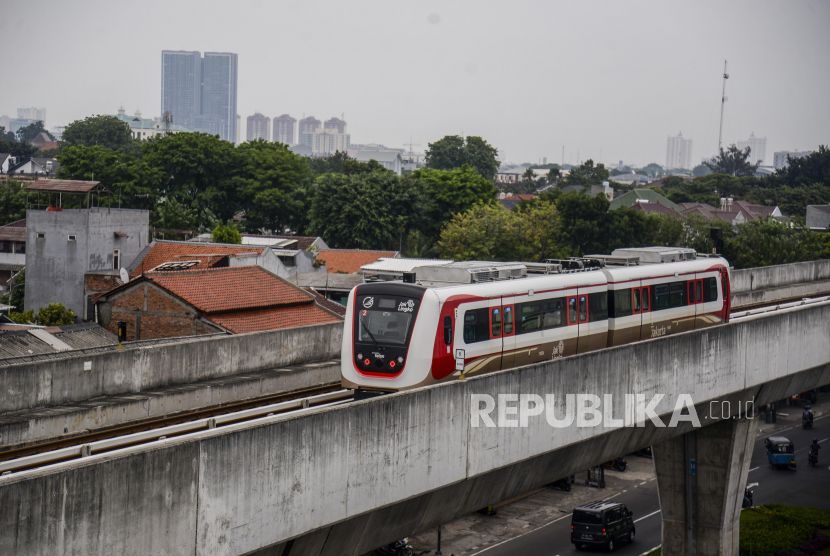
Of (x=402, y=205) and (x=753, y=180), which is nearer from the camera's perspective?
(x=402, y=205)

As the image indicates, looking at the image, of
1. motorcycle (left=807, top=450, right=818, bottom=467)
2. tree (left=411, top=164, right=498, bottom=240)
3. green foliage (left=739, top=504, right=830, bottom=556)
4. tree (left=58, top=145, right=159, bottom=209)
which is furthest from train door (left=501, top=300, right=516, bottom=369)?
tree (left=411, top=164, right=498, bottom=240)

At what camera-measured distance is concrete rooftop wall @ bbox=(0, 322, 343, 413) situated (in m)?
14.2

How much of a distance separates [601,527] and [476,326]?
14954mm

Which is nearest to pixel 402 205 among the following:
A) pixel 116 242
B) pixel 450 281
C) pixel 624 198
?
pixel 116 242

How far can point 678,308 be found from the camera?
20984 mm

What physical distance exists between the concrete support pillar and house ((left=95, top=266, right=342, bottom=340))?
12039 millimetres

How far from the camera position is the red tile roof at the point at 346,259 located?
51.4m

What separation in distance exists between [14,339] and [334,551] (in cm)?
1608

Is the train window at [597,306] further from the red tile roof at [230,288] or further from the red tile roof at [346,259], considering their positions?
the red tile roof at [346,259]

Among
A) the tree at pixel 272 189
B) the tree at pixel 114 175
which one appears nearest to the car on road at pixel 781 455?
the tree at pixel 272 189

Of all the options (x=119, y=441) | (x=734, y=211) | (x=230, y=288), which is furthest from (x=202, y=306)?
(x=734, y=211)

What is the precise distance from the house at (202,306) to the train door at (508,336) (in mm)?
12312

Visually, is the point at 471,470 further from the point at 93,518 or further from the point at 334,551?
the point at 93,518

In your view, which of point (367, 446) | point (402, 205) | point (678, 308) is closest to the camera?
point (367, 446)
